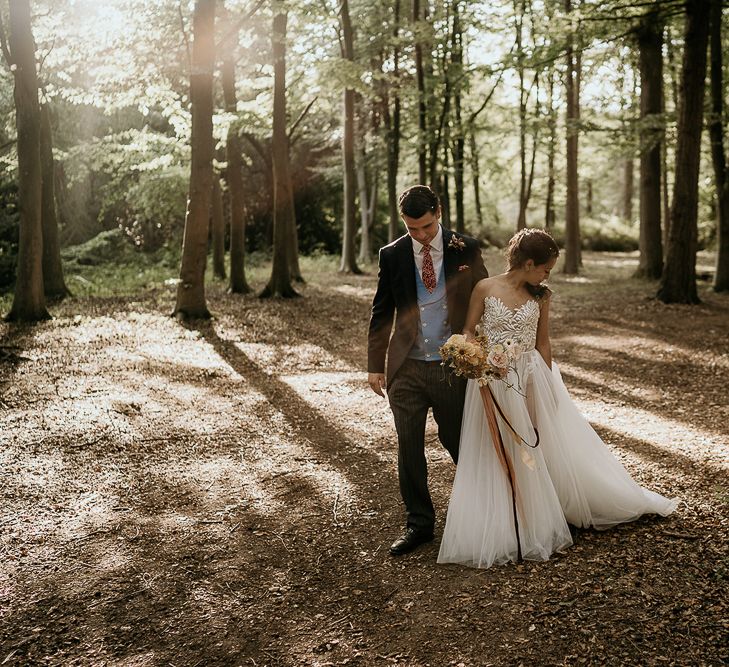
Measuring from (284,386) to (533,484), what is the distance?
18.9ft

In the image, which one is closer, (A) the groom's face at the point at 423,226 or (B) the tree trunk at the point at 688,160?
(A) the groom's face at the point at 423,226

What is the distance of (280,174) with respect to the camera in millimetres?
17031

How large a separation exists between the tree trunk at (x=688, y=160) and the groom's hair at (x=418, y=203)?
1130cm

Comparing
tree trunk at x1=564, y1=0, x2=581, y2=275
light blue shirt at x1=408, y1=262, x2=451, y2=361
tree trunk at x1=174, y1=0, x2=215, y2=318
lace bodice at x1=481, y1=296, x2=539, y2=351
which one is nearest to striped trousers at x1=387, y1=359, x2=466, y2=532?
light blue shirt at x1=408, y1=262, x2=451, y2=361

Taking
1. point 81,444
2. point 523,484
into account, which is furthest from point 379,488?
point 81,444

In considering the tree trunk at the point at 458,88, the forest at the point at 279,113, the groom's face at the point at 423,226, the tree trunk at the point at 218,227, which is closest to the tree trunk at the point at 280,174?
the forest at the point at 279,113

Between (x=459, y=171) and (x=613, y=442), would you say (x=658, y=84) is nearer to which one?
(x=459, y=171)

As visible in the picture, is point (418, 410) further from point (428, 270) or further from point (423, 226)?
point (423, 226)

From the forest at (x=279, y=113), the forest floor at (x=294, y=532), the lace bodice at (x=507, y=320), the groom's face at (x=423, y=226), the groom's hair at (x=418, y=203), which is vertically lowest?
the forest floor at (x=294, y=532)

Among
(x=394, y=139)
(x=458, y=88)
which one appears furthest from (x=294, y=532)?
(x=394, y=139)

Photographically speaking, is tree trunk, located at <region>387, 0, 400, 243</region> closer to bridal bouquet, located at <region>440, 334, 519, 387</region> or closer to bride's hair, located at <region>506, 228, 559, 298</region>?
bride's hair, located at <region>506, 228, 559, 298</region>

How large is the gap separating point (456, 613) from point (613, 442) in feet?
11.7

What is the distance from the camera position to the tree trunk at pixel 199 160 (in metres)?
13.1

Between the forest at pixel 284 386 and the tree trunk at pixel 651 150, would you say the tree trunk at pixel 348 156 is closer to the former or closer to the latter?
the forest at pixel 284 386
